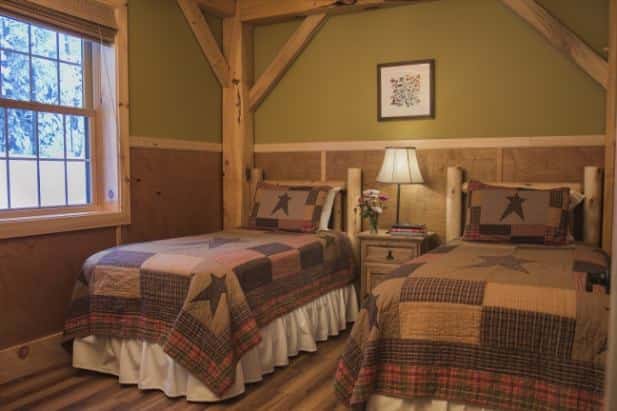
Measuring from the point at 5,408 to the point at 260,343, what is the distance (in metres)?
1.22

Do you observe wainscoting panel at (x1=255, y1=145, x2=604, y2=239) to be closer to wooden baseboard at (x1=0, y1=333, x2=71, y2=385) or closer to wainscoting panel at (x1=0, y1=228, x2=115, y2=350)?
wainscoting panel at (x1=0, y1=228, x2=115, y2=350)

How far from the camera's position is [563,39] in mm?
3646

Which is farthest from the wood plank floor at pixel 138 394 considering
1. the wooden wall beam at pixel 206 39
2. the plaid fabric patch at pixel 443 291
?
the wooden wall beam at pixel 206 39

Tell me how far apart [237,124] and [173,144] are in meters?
0.71

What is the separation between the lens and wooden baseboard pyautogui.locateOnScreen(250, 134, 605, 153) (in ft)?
12.2

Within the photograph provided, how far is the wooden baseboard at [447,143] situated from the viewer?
371 cm

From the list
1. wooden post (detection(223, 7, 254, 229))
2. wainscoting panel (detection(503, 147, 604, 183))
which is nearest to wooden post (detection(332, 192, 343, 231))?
wooden post (detection(223, 7, 254, 229))

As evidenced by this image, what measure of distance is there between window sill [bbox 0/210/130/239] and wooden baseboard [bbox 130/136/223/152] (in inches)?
20.7

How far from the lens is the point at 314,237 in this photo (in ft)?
12.3

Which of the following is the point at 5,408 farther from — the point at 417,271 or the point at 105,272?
the point at 417,271

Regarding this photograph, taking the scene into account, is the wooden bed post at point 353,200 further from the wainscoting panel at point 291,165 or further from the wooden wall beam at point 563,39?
the wooden wall beam at point 563,39

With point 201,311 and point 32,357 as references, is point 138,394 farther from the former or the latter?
point 32,357

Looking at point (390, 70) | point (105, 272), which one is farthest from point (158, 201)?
point (390, 70)

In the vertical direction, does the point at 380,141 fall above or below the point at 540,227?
above
